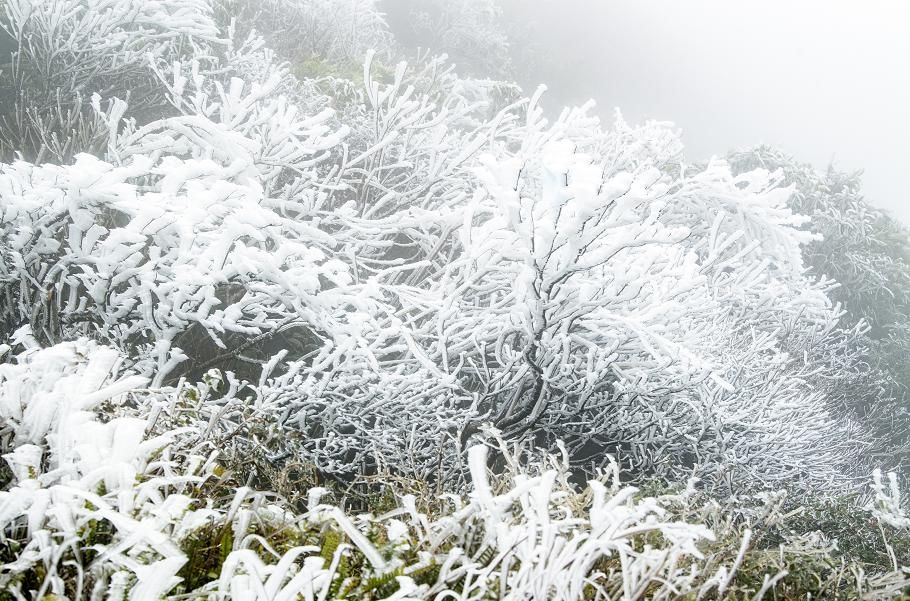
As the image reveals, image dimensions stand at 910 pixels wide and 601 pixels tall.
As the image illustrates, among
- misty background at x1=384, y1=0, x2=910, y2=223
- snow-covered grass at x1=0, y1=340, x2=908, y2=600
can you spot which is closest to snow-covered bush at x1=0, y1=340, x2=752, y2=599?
snow-covered grass at x1=0, y1=340, x2=908, y2=600

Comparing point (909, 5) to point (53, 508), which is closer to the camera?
point (53, 508)

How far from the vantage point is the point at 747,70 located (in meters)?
40.6

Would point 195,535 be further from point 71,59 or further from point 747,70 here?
point 747,70

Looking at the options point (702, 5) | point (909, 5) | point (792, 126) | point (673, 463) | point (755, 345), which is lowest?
point (673, 463)

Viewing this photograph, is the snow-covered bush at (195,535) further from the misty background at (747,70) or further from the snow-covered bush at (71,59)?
the misty background at (747,70)

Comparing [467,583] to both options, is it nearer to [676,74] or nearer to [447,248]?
[447,248]

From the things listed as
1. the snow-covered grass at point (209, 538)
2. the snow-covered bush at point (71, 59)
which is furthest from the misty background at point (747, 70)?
the snow-covered grass at point (209, 538)

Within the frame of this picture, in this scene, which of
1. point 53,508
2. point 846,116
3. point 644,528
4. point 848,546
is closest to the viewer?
point 53,508

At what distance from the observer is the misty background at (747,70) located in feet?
89.4

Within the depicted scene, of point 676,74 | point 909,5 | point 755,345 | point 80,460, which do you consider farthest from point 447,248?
point 909,5

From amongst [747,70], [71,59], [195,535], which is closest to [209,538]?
[195,535]

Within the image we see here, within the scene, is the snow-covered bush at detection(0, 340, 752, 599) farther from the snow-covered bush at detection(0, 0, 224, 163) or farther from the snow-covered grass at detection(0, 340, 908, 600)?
the snow-covered bush at detection(0, 0, 224, 163)

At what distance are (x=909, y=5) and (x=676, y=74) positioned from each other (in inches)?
1227

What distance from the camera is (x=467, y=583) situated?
4.07 ft
